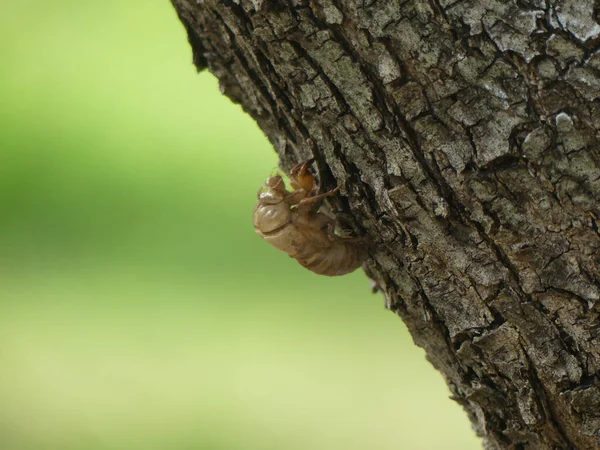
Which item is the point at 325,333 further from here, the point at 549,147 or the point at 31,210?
the point at 549,147

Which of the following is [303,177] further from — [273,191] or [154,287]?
[154,287]

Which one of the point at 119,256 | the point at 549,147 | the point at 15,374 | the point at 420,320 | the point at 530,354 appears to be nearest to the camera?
Result: the point at 549,147

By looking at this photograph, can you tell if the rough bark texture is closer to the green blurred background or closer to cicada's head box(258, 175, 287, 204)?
cicada's head box(258, 175, 287, 204)

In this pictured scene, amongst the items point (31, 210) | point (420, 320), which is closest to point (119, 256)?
point (31, 210)

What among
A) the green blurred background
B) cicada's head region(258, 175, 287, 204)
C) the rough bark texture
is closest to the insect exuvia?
cicada's head region(258, 175, 287, 204)

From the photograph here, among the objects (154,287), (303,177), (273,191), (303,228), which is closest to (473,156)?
(303,177)

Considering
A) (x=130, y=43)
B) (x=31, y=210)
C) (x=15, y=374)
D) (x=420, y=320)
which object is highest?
(x=130, y=43)

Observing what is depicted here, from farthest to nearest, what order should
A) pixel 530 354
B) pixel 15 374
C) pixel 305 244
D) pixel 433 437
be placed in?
pixel 15 374 < pixel 433 437 < pixel 305 244 < pixel 530 354
